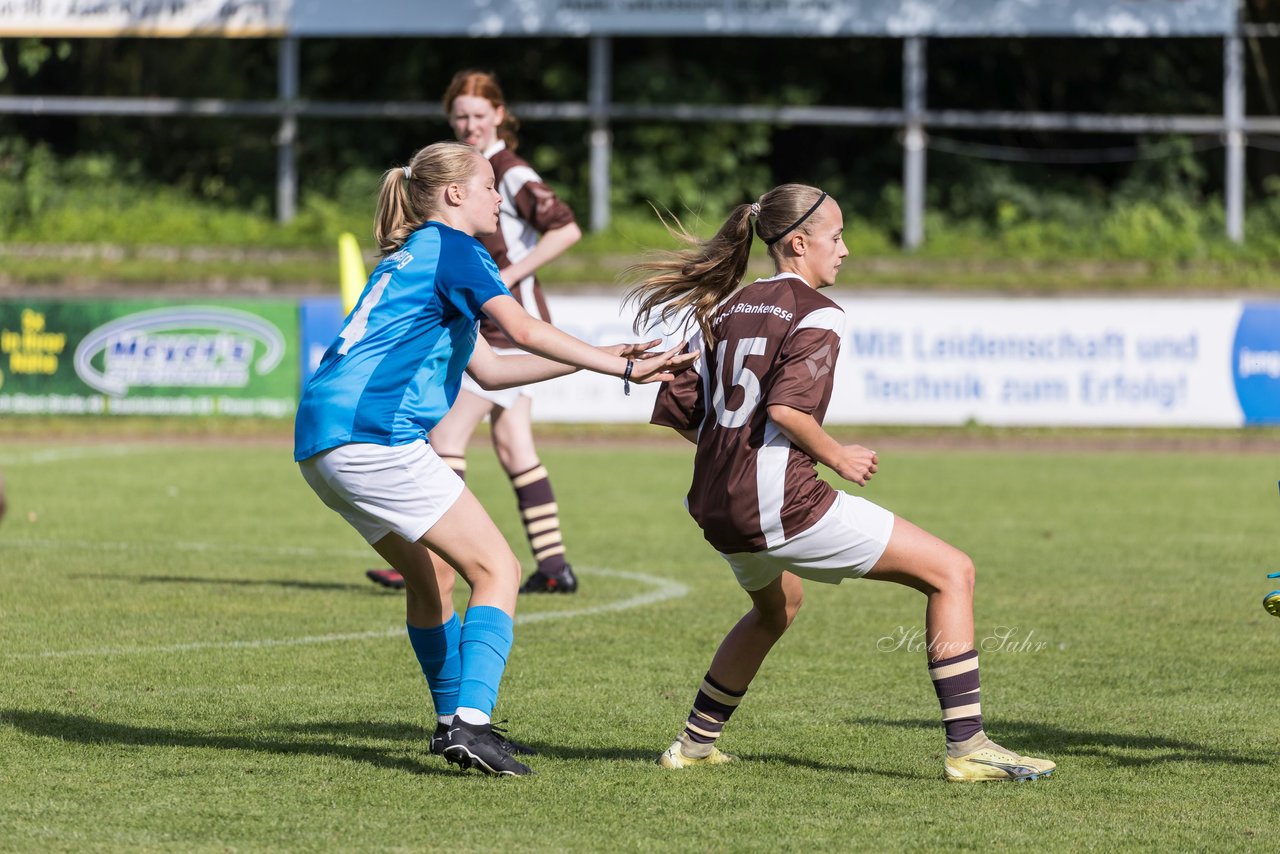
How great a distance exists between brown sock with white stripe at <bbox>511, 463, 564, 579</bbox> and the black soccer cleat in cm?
380

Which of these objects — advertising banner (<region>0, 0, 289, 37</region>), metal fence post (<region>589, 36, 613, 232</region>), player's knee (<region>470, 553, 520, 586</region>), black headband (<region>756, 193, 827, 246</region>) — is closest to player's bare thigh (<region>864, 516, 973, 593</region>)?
black headband (<region>756, 193, 827, 246</region>)

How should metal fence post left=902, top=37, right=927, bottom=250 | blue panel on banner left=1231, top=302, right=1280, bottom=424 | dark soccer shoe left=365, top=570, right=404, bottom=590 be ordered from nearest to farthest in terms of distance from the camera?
dark soccer shoe left=365, top=570, right=404, bottom=590 → blue panel on banner left=1231, top=302, right=1280, bottom=424 → metal fence post left=902, top=37, right=927, bottom=250

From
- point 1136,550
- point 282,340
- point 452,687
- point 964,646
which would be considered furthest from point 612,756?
point 282,340

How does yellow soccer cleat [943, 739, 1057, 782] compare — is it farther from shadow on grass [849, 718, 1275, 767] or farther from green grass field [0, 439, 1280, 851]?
shadow on grass [849, 718, 1275, 767]

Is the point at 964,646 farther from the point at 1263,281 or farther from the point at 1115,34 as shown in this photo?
the point at 1115,34

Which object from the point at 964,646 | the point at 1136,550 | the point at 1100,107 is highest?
the point at 1100,107

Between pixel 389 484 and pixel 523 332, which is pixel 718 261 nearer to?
pixel 523 332

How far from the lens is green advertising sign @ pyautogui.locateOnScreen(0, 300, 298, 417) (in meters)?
19.2

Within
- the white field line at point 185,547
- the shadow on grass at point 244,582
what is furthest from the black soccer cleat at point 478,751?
the white field line at point 185,547

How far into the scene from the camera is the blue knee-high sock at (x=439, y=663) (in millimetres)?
5543

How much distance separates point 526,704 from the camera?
622 centimetres

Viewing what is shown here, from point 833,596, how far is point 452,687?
3823 mm

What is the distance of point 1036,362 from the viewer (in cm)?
1869

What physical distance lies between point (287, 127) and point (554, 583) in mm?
20459
